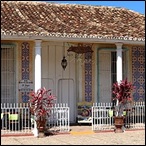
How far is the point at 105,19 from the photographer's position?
650 inches

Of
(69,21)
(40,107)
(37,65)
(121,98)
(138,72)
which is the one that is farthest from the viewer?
(138,72)

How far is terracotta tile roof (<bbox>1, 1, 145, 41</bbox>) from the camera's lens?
43.8 ft

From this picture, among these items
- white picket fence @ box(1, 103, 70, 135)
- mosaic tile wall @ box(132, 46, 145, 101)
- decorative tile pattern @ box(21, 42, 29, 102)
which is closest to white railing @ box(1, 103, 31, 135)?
white picket fence @ box(1, 103, 70, 135)

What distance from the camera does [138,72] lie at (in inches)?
634

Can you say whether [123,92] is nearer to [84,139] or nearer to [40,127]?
[84,139]

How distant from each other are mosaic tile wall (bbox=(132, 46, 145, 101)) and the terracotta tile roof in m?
1.02

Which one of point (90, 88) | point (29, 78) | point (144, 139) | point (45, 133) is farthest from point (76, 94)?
point (144, 139)

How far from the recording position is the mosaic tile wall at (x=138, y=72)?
16.0 m

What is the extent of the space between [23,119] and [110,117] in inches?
119

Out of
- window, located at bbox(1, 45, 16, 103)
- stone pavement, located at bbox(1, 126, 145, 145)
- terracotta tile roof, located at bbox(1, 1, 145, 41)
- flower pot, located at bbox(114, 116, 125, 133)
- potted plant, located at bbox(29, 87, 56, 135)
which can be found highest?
terracotta tile roof, located at bbox(1, 1, 145, 41)

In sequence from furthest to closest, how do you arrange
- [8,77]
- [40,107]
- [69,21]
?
[69,21], [8,77], [40,107]

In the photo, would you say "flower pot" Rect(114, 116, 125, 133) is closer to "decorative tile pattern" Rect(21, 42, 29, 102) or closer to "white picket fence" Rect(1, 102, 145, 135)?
"white picket fence" Rect(1, 102, 145, 135)

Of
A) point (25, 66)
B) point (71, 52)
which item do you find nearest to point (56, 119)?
point (25, 66)

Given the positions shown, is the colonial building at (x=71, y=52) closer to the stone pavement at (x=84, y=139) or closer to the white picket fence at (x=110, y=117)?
the white picket fence at (x=110, y=117)
